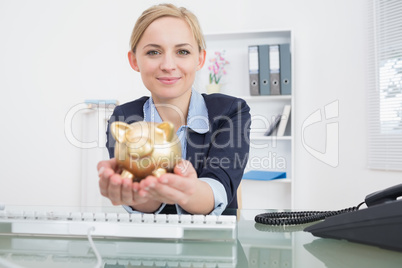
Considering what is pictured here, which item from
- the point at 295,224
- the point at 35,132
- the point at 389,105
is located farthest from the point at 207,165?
the point at 35,132

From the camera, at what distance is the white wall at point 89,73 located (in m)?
3.12

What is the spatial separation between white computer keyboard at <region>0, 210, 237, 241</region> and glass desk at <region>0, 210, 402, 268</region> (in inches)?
0.5

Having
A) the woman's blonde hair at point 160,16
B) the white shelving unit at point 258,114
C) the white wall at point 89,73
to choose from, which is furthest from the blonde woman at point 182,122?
the white wall at point 89,73

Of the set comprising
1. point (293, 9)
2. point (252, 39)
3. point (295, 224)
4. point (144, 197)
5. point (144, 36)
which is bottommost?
point (295, 224)

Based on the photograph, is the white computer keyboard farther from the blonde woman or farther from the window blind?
the window blind

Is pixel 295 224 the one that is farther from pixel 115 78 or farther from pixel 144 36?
pixel 115 78

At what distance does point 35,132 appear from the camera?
349 cm

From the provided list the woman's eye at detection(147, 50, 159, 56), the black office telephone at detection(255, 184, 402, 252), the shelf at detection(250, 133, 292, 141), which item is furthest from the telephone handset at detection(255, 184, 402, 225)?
the shelf at detection(250, 133, 292, 141)

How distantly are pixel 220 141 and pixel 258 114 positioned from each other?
84.0 inches

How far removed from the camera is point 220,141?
1.11 meters

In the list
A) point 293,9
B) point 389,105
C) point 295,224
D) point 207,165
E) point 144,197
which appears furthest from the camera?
point 293,9

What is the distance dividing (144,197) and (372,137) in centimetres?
269

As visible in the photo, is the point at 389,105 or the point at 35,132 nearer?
the point at 389,105

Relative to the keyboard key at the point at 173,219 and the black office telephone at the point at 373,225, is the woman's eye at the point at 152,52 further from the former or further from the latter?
the black office telephone at the point at 373,225
